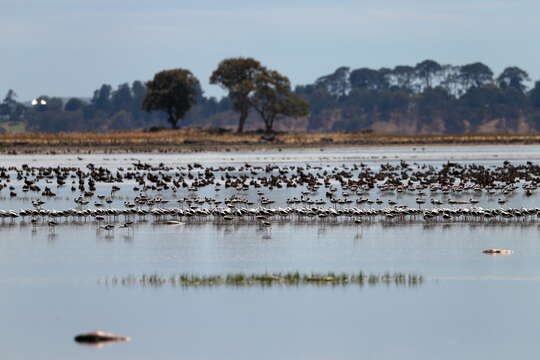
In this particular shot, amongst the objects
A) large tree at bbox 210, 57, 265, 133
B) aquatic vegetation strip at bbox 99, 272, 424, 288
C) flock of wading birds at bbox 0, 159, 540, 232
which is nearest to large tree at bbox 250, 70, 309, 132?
large tree at bbox 210, 57, 265, 133

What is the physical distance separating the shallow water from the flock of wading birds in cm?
135

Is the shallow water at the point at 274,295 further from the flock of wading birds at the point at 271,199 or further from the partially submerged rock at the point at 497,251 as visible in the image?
the flock of wading birds at the point at 271,199

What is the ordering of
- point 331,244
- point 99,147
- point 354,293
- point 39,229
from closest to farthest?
1. point 354,293
2. point 331,244
3. point 39,229
4. point 99,147

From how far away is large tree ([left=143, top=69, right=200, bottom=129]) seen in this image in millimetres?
123250

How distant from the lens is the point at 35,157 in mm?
95312

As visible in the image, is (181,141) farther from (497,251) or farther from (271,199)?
(497,251)

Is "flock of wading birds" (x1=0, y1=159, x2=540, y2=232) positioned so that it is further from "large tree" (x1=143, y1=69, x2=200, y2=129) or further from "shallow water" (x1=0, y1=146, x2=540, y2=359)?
"large tree" (x1=143, y1=69, x2=200, y2=129)

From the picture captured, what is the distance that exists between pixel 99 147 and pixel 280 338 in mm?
89588

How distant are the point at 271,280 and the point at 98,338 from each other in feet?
22.5

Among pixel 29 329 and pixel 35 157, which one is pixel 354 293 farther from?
pixel 35 157

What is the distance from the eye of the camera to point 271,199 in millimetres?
49031

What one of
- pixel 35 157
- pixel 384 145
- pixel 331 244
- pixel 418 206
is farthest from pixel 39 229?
pixel 384 145

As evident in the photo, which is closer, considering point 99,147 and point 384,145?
point 99,147

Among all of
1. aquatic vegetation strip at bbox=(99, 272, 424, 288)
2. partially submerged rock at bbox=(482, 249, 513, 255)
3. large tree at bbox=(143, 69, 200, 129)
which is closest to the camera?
aquatic vegetation strip at bbox=(99, 272, 424, 288)
